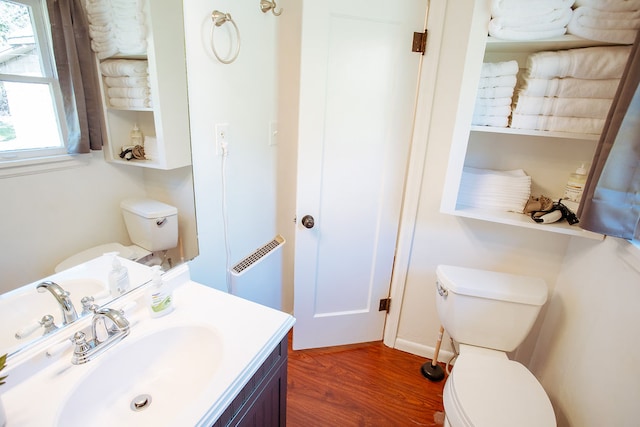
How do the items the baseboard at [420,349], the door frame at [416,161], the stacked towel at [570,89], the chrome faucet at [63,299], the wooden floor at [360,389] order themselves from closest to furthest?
the chrome faucet at [63,299] → the stacked towel at [570,89] → the door frame at [416,161] → the wooden floor at [360,389] → the baseboard at [420,349]

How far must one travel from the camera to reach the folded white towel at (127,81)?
2.96ft

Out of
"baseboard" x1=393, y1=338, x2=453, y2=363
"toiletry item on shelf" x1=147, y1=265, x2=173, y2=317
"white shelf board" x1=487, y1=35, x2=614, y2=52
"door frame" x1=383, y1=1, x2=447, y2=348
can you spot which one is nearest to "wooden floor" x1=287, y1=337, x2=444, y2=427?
"baseboard" x1=393, y1=338, x2=453, y2=363

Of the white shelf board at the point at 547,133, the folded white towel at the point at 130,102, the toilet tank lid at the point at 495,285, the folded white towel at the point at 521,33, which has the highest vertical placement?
the folded white towel at the point at 521,33

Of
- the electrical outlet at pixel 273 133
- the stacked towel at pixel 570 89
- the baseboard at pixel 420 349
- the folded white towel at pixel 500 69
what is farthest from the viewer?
the baseboard at pixel 420 349

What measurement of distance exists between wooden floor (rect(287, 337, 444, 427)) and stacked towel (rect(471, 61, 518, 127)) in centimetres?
142

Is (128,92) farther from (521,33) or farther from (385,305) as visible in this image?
(385,305)

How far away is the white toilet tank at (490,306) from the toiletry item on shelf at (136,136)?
1.36 meters

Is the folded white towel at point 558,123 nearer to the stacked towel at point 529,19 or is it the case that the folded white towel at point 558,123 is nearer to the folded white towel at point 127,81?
the stacked towel at point 529,19

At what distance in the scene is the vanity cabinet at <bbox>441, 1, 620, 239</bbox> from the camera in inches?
47.5

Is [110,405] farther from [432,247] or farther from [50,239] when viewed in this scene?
[432,247]

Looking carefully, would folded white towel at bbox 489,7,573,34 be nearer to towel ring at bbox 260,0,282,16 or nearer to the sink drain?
towel ring at bbox 260,0,282,16

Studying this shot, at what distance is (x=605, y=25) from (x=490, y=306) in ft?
3.65

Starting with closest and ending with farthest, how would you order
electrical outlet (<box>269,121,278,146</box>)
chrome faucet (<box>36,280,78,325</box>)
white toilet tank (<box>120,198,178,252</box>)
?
chrome faucet (<box>36,280,78,325</box>) → white toilet tank (<box>120,198,178,252</box>) → electrical outlet (<box>269,121,278,146</box>)

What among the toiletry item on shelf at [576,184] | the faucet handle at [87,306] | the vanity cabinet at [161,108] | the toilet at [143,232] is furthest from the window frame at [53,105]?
the toiletry item on shelf at [576,184]
